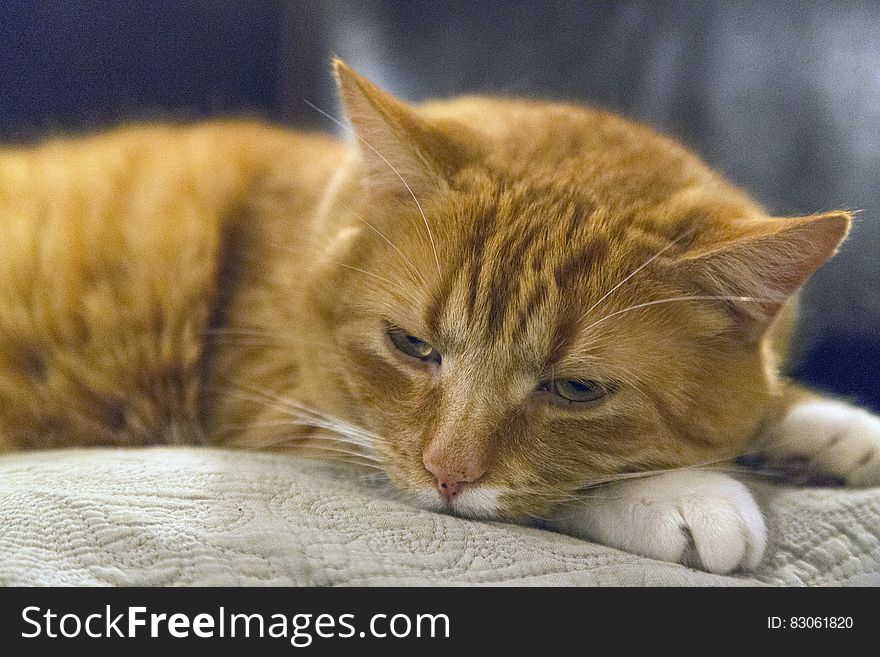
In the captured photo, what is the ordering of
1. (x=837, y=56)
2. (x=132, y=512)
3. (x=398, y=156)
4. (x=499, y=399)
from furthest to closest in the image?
(x=837, y=56), (x=398, y=156), (x=499, y=399), (x=132, y=512)

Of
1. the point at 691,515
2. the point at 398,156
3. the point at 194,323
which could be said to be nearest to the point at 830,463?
the point at 691,515

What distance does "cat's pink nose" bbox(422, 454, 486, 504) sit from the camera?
1.16 m

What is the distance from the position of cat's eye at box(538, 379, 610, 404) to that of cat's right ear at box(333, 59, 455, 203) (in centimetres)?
40

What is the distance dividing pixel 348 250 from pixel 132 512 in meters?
0.61

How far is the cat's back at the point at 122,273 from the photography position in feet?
5.60

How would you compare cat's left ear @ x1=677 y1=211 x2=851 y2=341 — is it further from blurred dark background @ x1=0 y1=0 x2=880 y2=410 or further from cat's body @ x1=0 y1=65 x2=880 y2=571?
blurred dark background @ x1=0 y1=0 x2=880 y2=410

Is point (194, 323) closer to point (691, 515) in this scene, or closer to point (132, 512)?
point (132, 512)

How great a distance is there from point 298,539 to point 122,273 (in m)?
1.03

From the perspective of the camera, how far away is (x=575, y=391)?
1207 millimetres

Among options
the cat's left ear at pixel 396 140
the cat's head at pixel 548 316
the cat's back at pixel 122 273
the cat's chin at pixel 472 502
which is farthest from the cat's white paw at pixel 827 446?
the cat's back at pixel 122 273

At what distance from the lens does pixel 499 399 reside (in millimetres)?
1195

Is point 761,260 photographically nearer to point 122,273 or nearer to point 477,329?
point 477,329

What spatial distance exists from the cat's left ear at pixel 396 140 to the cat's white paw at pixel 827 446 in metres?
0.77

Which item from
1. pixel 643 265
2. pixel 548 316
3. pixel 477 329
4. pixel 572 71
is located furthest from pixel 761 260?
pixel 572 71
